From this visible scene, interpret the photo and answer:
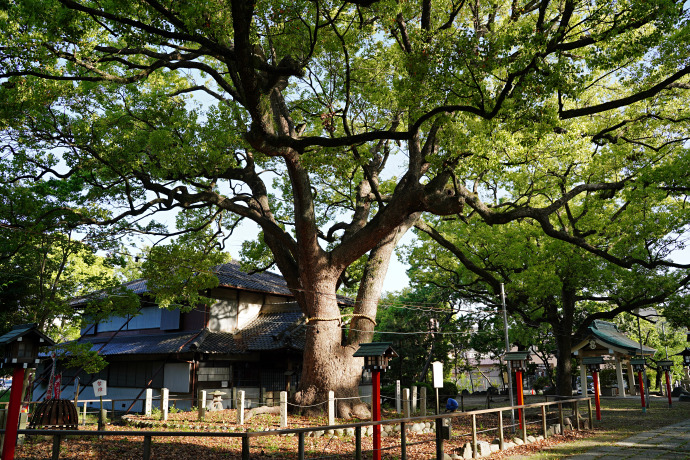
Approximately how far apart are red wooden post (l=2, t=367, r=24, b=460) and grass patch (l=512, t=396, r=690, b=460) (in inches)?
407

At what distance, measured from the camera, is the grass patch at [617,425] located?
39.0ft

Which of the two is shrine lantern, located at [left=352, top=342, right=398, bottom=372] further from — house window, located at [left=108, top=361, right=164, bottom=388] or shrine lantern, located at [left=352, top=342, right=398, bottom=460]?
Answer: house window, located at [left=108, top=361, right=164, bottom=388]

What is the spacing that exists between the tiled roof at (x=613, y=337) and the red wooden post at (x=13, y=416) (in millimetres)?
29800

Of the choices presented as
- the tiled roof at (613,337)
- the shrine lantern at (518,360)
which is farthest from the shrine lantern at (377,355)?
the tiled roof at (613,337)

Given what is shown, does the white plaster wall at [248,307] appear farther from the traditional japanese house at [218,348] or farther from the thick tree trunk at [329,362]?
the thick tree trunk at [329,362]

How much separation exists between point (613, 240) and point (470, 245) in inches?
237

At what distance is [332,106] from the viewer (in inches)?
642

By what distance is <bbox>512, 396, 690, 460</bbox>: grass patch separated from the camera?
11.9 metres

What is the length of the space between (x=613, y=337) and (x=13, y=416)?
34735 millimetres

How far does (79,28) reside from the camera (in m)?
11.1

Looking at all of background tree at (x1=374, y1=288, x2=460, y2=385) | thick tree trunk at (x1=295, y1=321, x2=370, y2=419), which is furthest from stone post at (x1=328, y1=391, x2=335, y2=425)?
background tree at (x1=374, y1=288, x2=460, y2=385)

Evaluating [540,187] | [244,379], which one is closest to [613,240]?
[540,187]

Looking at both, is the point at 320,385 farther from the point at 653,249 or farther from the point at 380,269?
the point at 653,249

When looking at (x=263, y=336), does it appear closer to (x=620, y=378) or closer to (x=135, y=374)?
(x=135, y=374)
